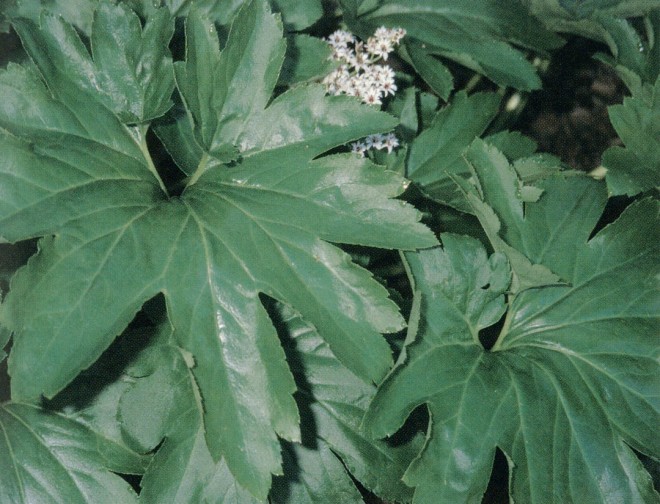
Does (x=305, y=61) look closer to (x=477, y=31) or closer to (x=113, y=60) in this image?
(x=113, y=60)

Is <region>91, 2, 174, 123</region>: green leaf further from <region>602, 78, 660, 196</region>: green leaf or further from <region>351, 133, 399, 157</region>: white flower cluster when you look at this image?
<region>602, 78, 660, 196</region>: green leaf

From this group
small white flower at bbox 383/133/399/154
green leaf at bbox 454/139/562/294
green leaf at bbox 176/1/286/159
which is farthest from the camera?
small white flower at bbox 383/133/399/154

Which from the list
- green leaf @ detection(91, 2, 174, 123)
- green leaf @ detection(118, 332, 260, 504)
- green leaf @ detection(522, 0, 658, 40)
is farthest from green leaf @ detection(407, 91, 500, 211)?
green leaf @ detection(118, 332, 260, 504)

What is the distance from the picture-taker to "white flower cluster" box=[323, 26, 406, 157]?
178 cm

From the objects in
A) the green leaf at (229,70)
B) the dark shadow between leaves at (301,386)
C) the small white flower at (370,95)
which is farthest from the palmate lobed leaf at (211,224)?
the dark shadow between leaves at (301,386)

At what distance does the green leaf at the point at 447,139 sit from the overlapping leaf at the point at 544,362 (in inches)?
13.0

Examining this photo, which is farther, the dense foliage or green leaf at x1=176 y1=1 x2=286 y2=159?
green leaf at x1=176 y1=1 x2=286 y2=159

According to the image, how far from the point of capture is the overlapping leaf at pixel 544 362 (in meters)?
1.56

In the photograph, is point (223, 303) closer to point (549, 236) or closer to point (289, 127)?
point (289, 127)

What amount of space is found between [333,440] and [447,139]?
3.18 ft

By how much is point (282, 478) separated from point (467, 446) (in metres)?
0.48

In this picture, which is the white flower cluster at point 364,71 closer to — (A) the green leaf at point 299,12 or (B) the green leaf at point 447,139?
(A) the green leaf at point 299,12

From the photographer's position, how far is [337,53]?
186 cm

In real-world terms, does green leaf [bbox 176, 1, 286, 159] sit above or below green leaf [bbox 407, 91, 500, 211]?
above
